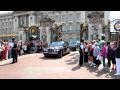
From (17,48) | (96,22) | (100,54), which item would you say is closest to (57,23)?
(96,22)

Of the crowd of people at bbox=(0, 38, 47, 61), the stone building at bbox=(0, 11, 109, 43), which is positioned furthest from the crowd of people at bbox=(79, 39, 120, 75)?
the stone building at bbox=(0, 11, 109, 43)

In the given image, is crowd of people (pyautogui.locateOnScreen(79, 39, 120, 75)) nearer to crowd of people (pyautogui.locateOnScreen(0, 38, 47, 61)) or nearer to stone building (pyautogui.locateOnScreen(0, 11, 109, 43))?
crowd of people (pyautogui.locateOnScreen(0, 38, 47, 61))

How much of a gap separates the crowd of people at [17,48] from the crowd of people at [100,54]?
4.77 metres

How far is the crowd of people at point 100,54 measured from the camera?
15.6 metres

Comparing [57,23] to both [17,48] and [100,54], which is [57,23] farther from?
[100,54]

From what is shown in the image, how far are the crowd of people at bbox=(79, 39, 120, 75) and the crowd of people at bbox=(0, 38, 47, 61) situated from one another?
4.77 meters

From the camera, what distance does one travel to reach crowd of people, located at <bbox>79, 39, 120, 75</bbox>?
15639 millimetres

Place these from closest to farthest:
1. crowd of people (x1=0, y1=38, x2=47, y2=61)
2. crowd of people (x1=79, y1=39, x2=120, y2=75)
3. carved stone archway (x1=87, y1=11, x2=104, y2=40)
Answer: crowd of people (x1=79, y1=39, x2=120, y2=75)
crowd of people (x1=0, y1=38, x2=47, y2=61)
carved stone archway (x1=87, y1=11, x2=104, y2=40)

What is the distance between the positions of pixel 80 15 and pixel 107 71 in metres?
65.7

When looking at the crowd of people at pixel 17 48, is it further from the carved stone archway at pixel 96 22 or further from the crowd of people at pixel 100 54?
the carved stone archway at pixel 96 22

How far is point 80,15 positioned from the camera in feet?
263

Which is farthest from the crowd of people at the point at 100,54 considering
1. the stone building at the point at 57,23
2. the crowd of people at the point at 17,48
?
the stone building at the point at 57,23

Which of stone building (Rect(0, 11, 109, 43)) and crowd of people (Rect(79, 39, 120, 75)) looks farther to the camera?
stone building (Rect(0, 11, 109, 43))
